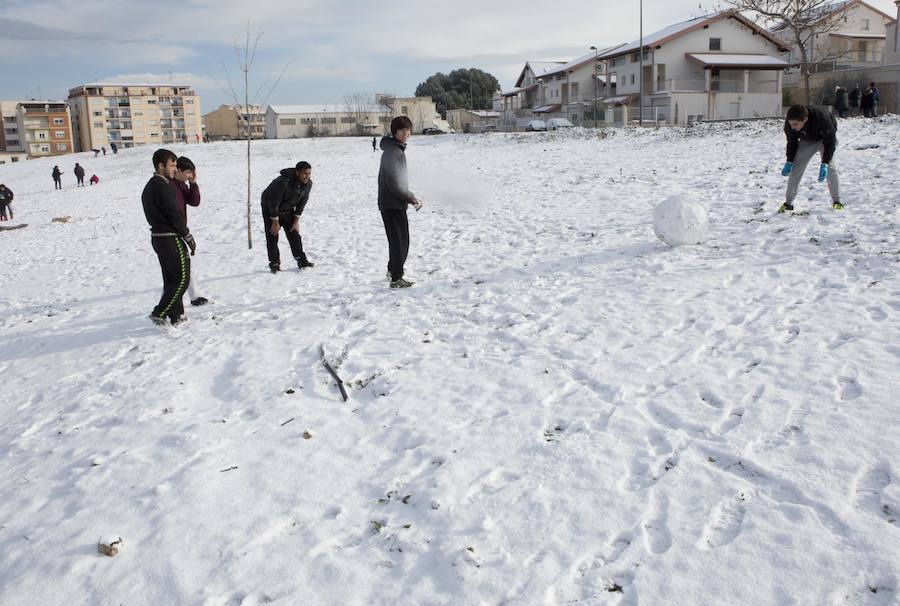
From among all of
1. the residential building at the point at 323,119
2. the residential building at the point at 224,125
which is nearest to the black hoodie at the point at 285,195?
the residential building at the point at 323,119

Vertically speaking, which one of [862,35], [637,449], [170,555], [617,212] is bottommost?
[170,555]

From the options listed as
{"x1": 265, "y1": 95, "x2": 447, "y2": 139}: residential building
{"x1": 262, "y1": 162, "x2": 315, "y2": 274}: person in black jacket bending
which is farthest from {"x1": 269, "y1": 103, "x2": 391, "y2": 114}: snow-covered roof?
{"x1": 262, "y1": 162, "x2": 315, "y2": 274}: person in black jacket bending

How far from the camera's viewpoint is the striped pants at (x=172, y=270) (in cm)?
682

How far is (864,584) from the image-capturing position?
104 inches

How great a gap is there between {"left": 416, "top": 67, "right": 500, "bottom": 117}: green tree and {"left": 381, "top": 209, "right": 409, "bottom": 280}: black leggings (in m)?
98.0

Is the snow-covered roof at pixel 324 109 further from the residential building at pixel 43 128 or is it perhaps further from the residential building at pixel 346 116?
the residential building at pixel 43 128

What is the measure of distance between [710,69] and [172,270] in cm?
5164

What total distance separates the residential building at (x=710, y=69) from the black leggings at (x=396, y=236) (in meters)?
41.8

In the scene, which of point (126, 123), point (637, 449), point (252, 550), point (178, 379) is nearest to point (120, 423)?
point (178, 379)

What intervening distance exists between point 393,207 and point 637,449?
15.2 feet

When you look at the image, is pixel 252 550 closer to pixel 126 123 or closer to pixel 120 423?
pixel 120 423

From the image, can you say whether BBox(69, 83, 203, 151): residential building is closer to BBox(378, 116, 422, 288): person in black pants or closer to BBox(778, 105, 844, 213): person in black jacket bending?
BBox(378, 116, 422, 288): person in black pants

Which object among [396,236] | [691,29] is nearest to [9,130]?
[691,29]

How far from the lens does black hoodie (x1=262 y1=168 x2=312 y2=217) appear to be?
8484 mm
